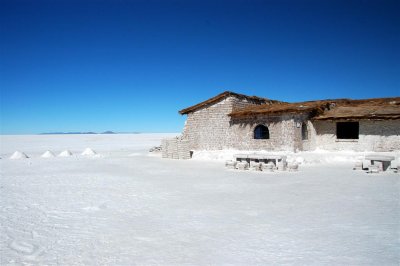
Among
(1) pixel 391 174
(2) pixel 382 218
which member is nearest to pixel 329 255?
(2) pixel 382 218

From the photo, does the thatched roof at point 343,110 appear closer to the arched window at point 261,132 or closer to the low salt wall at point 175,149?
the arched window at point 261,132

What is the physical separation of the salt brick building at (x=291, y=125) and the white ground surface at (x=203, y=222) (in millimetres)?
7377

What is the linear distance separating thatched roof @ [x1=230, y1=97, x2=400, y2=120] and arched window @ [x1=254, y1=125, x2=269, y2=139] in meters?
1.26

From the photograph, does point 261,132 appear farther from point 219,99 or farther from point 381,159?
point 381,159

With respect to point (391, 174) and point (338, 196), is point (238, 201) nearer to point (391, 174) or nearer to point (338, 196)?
point (338, 196)

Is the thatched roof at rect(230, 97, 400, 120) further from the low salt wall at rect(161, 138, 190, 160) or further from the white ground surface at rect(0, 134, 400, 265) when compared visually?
the white ground surface at rect(0, 134, 400, 265)

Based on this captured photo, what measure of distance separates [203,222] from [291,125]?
14.2 metres

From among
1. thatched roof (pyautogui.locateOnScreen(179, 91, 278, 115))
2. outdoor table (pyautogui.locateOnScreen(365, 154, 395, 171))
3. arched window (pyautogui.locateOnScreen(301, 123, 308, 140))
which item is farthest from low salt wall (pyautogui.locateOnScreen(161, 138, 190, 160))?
outdoor table (pyautogui.locateOnScreen(365, 154, 395, 171))

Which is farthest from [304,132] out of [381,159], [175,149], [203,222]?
[203,222]

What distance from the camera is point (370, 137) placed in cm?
1855

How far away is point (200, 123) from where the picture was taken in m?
23.9

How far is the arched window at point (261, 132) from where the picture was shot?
862 inches

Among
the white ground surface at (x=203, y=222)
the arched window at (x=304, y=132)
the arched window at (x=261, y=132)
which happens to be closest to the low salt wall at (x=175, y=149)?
the arched window at (x=261, y=132)

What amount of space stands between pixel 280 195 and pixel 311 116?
1283 centimetres
